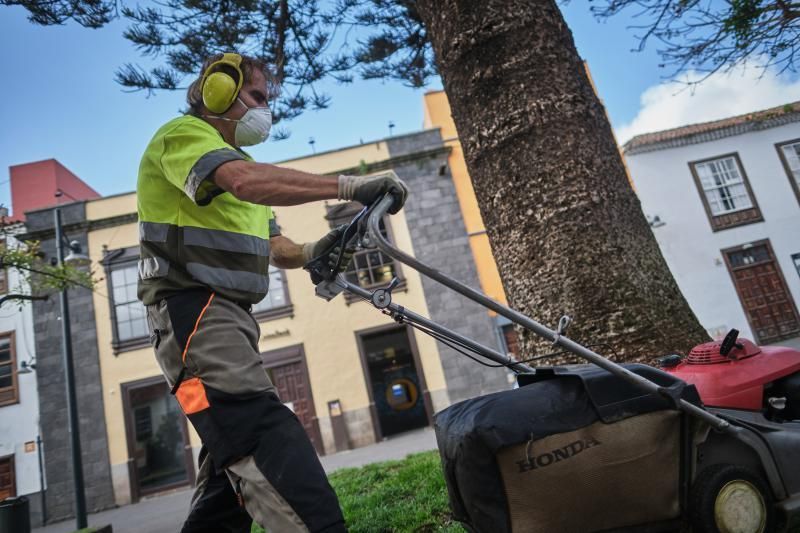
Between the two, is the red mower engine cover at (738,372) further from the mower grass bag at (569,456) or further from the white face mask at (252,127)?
the white face mask at (252,127)

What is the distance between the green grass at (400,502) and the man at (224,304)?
4.05 ft

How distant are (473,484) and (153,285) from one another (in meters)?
1.17

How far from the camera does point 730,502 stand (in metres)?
1.61

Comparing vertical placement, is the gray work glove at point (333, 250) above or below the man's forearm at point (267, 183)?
below

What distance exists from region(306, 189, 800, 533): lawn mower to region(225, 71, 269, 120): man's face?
0.65 m

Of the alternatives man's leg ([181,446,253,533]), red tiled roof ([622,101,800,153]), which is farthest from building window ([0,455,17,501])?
red tiled roof ([622,101,800,153])

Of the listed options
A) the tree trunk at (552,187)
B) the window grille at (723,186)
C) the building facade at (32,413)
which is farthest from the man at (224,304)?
the window grille at (723,186)

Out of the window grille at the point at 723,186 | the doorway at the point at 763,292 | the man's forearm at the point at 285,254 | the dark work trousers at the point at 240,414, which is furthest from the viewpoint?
the window grille at the point at 723,186

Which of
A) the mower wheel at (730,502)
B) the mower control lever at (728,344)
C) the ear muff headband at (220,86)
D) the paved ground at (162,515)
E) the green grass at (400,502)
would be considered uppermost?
the ear muff headband at (220,86)

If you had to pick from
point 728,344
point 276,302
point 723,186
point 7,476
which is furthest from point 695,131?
point 7,476

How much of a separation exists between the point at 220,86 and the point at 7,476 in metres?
15.5

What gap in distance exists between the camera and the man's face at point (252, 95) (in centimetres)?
195

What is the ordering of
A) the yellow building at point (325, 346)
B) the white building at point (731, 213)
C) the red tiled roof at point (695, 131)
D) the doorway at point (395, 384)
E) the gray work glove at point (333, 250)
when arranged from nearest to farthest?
1. the gray work glove at point (333, 250)
2. the yellow building at point (325, 346)
3. the doorway at point (395, 384)
4. the white building at point (731, 213)
5. the red tiled roof at point (695, 131)

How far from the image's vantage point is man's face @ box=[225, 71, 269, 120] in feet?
6.39
